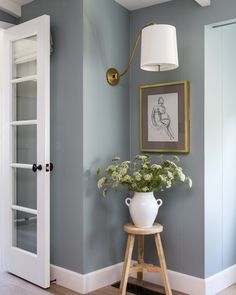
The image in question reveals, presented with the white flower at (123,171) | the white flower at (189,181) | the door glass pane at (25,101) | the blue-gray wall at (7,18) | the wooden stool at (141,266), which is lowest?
the wooden stool at (141,266)

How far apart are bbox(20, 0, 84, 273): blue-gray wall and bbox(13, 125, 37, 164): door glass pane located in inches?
6.3

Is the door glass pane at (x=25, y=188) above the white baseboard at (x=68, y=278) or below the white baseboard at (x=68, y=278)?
above

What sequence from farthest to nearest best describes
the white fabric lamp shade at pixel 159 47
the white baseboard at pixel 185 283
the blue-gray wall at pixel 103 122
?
the blue-gray wall at pixel 103 122 < the white baseboard at pixel 185 283 < the white fabric lamp shade at pixel 159 47

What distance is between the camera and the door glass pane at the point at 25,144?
3.21m

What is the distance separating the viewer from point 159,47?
2.65 m

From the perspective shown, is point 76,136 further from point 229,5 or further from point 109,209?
point 229,5

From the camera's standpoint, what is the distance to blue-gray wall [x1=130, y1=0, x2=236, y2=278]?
291 cm

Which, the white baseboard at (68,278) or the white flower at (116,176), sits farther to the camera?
the white baseboard at (68,278)

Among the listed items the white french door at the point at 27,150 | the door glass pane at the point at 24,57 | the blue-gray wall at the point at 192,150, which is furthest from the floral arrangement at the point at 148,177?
the door glass pane at the point at 24,57

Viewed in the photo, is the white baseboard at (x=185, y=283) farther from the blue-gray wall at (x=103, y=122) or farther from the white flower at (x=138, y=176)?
the white flower at (x=138, y=176)

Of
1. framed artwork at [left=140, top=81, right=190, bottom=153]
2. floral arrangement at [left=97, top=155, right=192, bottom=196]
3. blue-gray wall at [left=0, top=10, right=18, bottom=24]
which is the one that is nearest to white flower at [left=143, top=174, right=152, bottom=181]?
floral arrangement at [left=97, top=155, right=192, bottom=196]

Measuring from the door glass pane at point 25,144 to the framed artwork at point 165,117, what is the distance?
91 centimetres

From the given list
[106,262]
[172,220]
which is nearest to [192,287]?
[172,220]

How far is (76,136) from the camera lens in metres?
3.02
